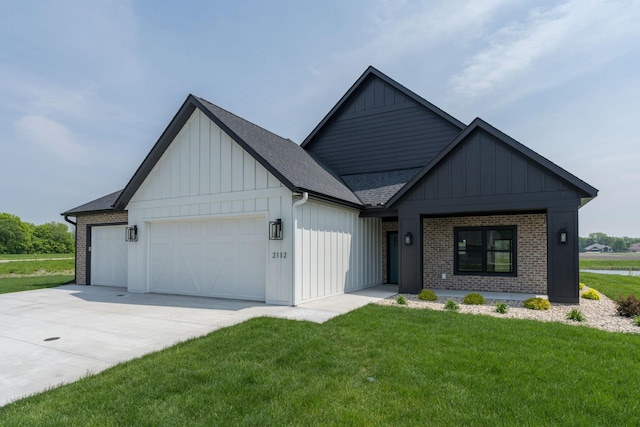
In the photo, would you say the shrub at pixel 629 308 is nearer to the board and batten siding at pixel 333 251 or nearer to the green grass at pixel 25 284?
the board and batten siding at pixel 333 251

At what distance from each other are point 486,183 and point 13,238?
73180 mm

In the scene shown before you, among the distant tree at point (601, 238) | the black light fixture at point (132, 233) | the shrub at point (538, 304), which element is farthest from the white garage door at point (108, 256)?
the distant tree at point (601, 238)

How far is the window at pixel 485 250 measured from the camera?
Result: 1138 centimetres

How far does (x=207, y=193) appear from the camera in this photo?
10609 millimetres

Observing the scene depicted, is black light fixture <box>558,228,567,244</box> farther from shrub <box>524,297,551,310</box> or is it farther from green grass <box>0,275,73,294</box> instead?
green grass <box>0,275,73,294</box>

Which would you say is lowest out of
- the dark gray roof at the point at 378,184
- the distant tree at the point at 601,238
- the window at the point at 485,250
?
the distant tree at the point at 601,238

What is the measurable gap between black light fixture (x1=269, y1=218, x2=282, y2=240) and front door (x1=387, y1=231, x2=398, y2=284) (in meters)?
6.18

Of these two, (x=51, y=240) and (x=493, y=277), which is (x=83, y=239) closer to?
(x=493, y=277)

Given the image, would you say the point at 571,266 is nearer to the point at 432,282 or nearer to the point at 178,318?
the point at 432,282

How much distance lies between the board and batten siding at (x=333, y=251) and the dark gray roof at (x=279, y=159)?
547 mm

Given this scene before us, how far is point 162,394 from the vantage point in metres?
3.91

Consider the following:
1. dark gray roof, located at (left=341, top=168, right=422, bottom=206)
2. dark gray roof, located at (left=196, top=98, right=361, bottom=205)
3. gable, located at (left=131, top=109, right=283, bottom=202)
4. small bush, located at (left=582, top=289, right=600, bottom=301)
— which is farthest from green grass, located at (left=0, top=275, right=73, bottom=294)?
small bush, located at (left=582, top=289, right=600, bottom=301)

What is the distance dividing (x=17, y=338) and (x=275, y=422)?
5.98 m

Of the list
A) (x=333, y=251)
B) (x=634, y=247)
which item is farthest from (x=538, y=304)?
(x=634, y=247)
